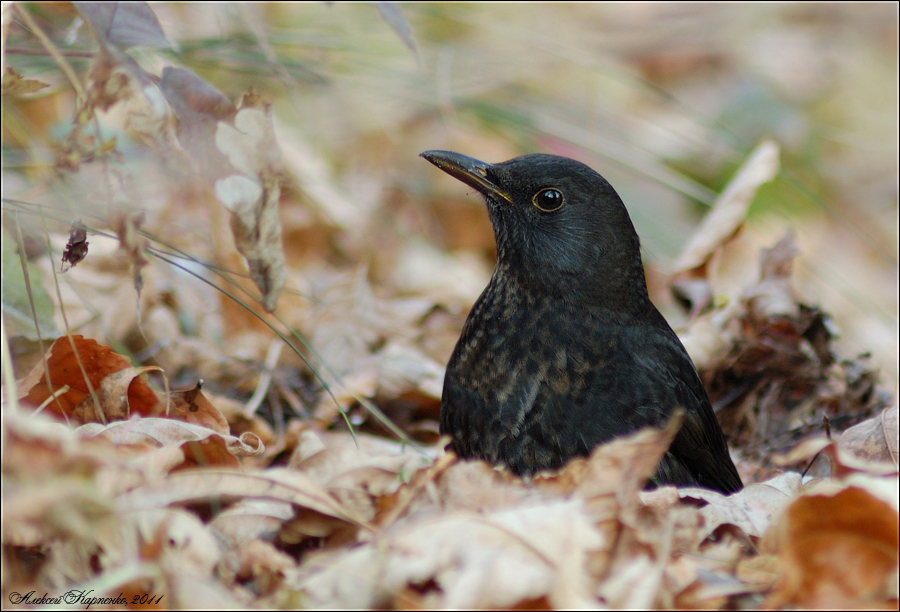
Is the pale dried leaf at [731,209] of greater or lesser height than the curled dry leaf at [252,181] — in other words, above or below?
below

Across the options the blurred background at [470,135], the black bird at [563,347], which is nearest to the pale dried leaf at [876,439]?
the black bird at [563,347]

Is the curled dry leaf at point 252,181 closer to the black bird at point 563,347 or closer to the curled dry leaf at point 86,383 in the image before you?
the curled dry leaf at point 86,383

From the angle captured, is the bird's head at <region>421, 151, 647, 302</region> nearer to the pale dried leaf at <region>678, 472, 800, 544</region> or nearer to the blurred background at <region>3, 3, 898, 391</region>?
the blurred background at <region>3, 3, 898, 391</region>

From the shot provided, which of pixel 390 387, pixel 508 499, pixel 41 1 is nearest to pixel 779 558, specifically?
pixel 508 499

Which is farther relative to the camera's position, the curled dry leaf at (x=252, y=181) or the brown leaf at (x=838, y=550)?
the curled dry leaf at (x=252, y=181)

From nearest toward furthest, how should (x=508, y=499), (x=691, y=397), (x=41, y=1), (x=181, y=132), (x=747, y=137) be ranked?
(x=508, y=499) → (x=181, y=132) → (x=691, y=397) → (x=41, y=1) → (x=747, y=137)

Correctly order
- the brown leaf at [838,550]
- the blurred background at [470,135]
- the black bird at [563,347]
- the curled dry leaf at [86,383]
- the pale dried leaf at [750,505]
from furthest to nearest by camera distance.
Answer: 1. the blurred background at [470,135]
2. the black bird at [563,347]
3. the curled dry leaf at [86,383]
4. the pale dried leaf at [750,505]
5. the brown leaf at [838,550]

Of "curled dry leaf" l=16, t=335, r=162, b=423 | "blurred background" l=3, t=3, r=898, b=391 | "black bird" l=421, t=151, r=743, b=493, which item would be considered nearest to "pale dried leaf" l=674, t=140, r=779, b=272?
"blurred background" l=3, t=3, r=898, b=391

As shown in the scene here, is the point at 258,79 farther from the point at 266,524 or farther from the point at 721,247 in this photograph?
the point at 266,524

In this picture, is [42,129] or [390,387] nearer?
[390,387]
